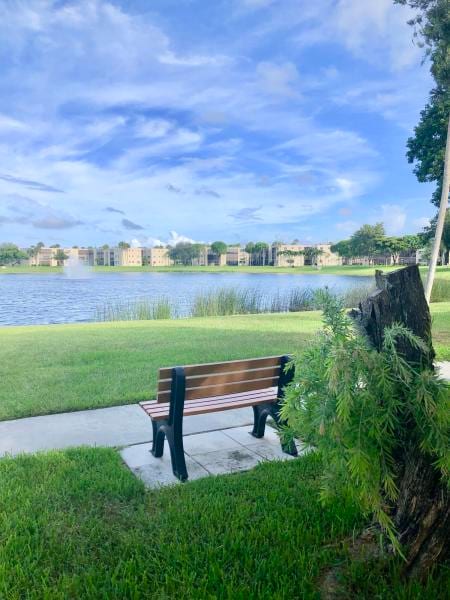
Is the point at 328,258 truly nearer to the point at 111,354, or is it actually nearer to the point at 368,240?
the point at 368,240

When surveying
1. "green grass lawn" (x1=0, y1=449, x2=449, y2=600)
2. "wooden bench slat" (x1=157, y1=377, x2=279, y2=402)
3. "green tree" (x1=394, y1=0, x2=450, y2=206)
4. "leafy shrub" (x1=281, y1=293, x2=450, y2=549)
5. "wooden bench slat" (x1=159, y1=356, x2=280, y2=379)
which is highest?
"green tree" (x1=394, y1=0, x2=450, y2=206)

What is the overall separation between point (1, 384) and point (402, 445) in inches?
226

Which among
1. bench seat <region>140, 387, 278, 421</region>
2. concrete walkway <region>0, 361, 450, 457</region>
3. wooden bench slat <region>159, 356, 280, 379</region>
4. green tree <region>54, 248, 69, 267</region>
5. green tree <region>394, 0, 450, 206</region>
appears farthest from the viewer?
green tree <region>54, 248, 69, 267</region>

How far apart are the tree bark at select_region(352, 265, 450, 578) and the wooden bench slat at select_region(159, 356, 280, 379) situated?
1.81 meters

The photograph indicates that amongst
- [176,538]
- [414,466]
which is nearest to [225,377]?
[176,538]

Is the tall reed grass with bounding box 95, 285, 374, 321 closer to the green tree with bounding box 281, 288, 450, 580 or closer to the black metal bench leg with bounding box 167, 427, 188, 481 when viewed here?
the black metal bench leg with bounding box 167, 427, 188, 481

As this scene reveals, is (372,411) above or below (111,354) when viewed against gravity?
above

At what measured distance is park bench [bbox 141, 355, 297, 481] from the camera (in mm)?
3713

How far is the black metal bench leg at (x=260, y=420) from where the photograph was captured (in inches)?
174

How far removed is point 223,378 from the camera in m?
4.02

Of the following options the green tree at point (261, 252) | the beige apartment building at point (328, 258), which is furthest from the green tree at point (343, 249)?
the green tree at point (261, 252)

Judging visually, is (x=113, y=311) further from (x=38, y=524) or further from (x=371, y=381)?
(x=371, y=381)

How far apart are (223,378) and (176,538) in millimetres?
1508

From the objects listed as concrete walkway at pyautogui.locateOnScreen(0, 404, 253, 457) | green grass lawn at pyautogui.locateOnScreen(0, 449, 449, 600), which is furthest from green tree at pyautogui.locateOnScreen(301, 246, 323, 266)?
green grass lawn at pyautogui.locateOnScreen(0, 449, 449, 600)
